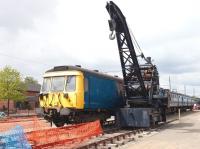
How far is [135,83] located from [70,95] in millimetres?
7426

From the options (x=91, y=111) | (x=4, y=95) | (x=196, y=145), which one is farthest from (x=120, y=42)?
(x=4, y=95)

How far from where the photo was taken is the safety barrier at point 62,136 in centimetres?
1551

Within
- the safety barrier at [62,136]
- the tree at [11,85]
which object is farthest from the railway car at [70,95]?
the tree at [11,85]

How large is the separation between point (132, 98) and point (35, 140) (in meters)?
12.7

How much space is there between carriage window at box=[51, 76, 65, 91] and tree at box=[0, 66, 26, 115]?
46854 mm

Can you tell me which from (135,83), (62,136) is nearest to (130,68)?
(135,83)

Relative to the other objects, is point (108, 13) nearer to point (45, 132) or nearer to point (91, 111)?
point (91, 111)

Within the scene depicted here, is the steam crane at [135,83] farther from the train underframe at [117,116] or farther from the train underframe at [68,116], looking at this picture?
the train underframe at [68,116]

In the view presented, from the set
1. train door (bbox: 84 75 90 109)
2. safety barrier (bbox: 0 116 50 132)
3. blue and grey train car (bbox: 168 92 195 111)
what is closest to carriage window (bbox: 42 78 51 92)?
train door (bbox: 84 75 90 109)

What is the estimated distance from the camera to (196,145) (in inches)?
658

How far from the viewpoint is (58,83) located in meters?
21.5

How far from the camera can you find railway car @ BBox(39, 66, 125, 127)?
20734 mm

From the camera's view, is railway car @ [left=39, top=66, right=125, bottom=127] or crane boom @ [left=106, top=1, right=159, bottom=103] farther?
crane boom @ [left=106, top=1, right=159, bottom=103]

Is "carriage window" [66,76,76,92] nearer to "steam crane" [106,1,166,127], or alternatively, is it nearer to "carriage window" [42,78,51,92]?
"carriage window" [42,78,51,92]
